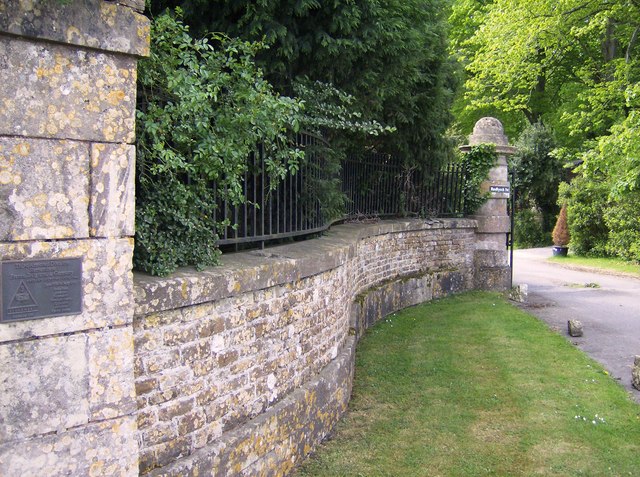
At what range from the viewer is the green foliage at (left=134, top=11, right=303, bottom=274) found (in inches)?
130

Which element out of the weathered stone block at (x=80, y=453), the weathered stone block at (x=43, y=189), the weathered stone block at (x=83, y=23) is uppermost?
the weathered stone block at (x=83, y=23)

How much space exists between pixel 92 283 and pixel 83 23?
1164 millimetres

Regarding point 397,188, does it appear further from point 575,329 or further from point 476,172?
point 575,329

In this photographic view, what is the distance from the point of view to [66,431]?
262 centimetres

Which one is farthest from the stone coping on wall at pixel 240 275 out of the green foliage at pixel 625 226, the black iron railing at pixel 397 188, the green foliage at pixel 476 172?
the green foliage at pixel 625 226

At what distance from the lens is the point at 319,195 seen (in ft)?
19.6

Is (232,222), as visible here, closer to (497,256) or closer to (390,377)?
(390,377)

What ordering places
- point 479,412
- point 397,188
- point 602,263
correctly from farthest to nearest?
point 602,263 < point 397,188 < point 479,412

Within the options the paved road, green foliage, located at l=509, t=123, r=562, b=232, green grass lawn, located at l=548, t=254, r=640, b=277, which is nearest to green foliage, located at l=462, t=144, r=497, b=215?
the paved road

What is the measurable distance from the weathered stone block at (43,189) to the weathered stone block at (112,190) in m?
0.04

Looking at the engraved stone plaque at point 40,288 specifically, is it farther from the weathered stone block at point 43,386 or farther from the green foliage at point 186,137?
the green foliage at point 186,137

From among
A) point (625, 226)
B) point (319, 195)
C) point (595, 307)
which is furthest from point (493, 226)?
point (319, 195)

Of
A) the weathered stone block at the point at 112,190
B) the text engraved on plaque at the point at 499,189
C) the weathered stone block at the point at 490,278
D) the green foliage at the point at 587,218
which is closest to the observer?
the weathered stone block at the point at 112,190

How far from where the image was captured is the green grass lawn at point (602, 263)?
671 inches
